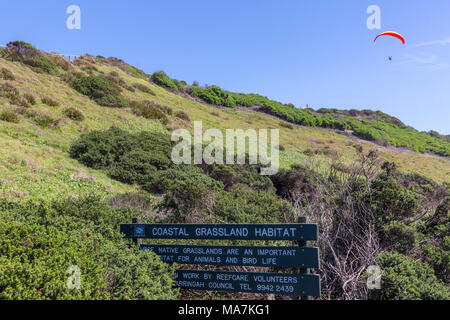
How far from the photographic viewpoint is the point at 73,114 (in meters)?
19.0

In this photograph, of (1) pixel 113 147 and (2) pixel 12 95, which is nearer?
(1) pixel 113 147

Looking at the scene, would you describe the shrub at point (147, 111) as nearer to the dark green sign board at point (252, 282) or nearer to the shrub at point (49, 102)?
the shrub at point (49, 102)

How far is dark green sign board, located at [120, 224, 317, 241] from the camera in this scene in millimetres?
4078

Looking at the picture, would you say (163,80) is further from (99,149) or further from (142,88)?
(99,149)

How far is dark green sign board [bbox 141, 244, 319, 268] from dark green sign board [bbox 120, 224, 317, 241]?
15 centimetres

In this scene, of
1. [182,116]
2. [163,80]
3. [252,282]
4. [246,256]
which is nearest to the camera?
[252,282]

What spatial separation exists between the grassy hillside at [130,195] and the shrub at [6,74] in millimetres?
72

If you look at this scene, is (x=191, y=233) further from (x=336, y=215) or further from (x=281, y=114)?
(x=281, y=114)

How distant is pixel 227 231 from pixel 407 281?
227cm

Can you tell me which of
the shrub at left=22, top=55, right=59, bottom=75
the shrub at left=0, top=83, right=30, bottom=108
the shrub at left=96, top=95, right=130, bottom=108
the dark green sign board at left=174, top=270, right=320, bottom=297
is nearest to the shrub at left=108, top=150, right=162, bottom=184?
the shrub at left=0, top=83, right=30, bottom=108

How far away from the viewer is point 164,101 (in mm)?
32062

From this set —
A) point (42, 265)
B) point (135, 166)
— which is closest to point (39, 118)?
point (135, 166)

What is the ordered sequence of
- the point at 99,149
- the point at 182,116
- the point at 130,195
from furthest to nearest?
the point at 182,116 < the point at 99,149 < the point at 130,195

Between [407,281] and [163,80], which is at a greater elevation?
[163,80]
